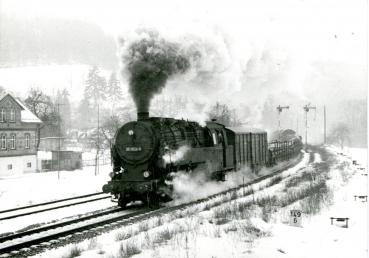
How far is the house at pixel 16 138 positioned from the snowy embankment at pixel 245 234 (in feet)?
86.6

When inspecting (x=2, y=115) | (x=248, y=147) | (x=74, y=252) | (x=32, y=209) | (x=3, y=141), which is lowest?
(x=32, y=209)

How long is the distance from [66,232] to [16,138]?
93.8 ft

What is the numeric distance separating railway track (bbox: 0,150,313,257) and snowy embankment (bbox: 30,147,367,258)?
1.66ft

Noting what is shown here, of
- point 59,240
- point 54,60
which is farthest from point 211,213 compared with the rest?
point 54,60

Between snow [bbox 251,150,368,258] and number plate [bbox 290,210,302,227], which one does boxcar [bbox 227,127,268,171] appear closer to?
snow [bbox 251,150,368,258]

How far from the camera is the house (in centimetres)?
3469

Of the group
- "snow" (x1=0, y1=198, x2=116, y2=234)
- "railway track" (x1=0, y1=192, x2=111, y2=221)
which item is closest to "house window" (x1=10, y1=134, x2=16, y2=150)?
"railway track" (x1=0, y1=192, x2=111, y2=221)

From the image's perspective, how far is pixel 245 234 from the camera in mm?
8875

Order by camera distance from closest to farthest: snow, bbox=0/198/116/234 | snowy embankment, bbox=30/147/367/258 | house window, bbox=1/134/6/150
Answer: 1. snowy embankment, bbox=30/147/367/258
2. snow, bbox=0/198/116/234
3. house window, bbox=1/134/6/150

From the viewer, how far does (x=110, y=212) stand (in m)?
13.3

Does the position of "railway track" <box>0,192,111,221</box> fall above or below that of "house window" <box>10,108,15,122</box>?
below

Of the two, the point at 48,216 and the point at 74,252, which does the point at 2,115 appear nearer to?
the point at 48,216

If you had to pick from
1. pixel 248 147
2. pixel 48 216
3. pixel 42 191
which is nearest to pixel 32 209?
pixel 48 216

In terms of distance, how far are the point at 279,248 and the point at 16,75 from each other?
11583 centimetres
